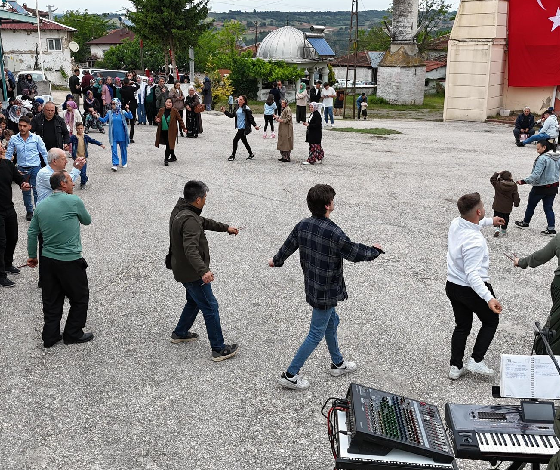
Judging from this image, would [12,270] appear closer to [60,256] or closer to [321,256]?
[60,256]

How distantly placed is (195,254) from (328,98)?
1906 centimetres

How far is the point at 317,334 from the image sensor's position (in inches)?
203

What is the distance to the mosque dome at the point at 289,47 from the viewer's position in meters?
49.9

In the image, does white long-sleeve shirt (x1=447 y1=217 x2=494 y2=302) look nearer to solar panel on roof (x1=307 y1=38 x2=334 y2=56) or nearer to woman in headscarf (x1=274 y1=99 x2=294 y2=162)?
woman in headscarf (x1=274 y1=99 x2=294 y2=162)

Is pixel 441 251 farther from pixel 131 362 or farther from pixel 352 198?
pixel 131 362

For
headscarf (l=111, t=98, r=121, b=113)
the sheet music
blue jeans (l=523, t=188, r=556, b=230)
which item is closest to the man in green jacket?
the sheet music

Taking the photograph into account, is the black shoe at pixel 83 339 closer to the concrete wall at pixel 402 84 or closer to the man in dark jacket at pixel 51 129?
the man in dark jacket at pixel 51 129

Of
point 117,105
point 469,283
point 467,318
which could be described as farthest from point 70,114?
point 469,283

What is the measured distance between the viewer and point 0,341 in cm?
628

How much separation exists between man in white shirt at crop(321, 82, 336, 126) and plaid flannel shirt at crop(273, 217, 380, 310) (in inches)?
719

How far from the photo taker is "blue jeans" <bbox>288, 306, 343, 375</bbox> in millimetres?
5117

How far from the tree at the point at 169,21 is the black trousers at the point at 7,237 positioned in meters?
40.1

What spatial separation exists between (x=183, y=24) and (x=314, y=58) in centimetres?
1123

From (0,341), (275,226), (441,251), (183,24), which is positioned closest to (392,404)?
(0,341)
